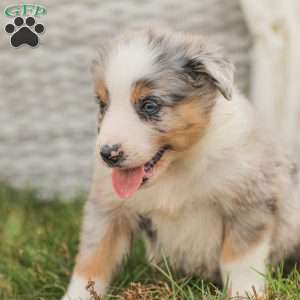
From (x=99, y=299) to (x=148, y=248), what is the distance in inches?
24.8

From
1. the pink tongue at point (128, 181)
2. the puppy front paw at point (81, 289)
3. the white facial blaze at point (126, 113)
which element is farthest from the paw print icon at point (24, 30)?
the puppy front paw at point (81, 289)

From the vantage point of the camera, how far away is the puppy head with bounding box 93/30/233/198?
3.54m

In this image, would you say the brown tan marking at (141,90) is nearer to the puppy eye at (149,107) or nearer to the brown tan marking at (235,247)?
the puppy eye at (149,107)

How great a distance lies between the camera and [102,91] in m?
3.67

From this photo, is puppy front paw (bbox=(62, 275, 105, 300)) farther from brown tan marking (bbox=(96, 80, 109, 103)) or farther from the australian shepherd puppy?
brown tan marking (bbox=(96, 80, 109, 103))

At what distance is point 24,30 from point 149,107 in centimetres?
132

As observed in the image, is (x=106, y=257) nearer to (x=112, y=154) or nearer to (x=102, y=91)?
(x=112, y=154)

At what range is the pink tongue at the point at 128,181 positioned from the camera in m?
3.71

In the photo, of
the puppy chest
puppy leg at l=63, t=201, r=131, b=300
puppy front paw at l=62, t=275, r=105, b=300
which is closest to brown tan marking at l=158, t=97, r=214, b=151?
the puppy chest

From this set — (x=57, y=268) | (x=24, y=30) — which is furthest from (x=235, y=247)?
(x=24, y=30)

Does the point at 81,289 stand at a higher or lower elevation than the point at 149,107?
lower

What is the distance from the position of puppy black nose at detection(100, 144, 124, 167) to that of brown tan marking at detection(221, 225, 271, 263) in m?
0.81

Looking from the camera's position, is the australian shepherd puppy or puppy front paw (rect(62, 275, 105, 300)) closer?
the australian shepherd puppy

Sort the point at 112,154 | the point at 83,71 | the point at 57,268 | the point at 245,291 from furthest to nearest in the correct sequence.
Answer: the point at 83,71 < the point at 57,268 < the point at 245,291 < the point at 112,154
